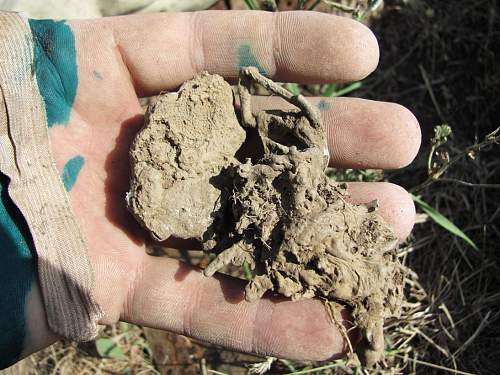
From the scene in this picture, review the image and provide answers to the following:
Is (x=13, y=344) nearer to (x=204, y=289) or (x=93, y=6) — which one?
(x=204, y=289)

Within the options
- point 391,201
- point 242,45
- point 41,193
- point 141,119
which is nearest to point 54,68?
point 141,119

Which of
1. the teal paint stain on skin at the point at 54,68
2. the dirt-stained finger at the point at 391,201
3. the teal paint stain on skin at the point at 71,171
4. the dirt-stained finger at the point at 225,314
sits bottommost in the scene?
the dirt-stained finger at the point at 225,314

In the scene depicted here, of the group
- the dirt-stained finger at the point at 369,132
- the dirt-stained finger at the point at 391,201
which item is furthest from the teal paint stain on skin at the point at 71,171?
the dirt-stained finger at the point at 391,201

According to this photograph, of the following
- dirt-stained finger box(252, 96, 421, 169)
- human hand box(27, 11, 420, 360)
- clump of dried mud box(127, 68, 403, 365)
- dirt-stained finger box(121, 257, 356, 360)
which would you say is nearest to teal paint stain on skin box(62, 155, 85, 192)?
human hand box(27, 11, 420, 360)

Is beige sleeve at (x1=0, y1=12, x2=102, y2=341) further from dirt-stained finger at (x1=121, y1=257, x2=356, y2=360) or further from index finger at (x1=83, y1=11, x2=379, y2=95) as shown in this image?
index finger at (x1=83, y1=11, x2=379, y2=95)

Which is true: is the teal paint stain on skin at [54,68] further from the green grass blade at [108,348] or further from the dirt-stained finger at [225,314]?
the green grass blade at [108,348]

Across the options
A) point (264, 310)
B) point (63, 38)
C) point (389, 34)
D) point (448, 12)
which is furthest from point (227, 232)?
point (448, 12)
